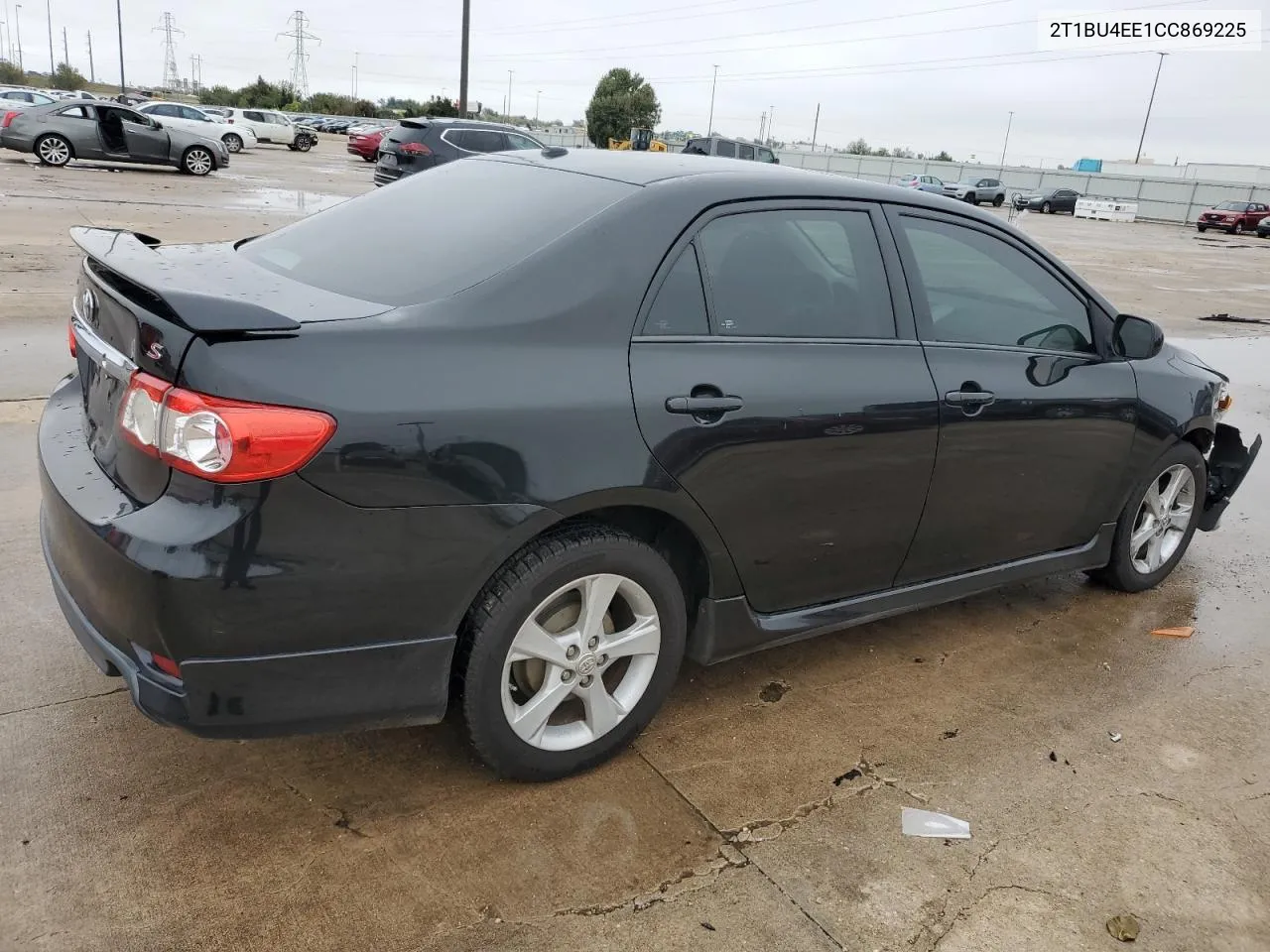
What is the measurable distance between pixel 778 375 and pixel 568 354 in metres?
0.69

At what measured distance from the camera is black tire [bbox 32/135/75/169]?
20969 mm

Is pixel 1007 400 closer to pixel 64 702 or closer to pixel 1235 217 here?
pixel 64 702

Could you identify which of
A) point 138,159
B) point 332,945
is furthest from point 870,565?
point 138,159

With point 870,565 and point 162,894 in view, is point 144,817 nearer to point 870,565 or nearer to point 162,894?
point 162,894

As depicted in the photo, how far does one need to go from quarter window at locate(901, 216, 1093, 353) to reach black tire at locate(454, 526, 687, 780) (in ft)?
4.42

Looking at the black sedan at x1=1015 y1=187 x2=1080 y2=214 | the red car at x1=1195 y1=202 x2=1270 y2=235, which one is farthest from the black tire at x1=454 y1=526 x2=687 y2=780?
the black sedan at x1=1015 y1=187 x2=1080 y2=214

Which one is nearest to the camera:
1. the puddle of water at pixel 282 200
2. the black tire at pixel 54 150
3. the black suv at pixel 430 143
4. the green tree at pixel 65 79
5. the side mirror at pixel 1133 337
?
the side mirror at pixel 1133 337

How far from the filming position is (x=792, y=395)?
114 inches

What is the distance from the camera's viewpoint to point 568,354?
2.53 metres

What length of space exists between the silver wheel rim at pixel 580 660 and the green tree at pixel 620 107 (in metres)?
64.1

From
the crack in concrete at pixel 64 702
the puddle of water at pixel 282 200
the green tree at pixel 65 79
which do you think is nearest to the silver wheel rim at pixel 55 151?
the puddle of water at pixel 282 200

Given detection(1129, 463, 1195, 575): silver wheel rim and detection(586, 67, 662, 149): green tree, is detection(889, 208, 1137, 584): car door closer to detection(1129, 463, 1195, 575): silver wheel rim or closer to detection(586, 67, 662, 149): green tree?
detection(1129, 463, 1195, 575): silver wheel rim

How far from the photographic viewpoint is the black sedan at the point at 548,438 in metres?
2.18

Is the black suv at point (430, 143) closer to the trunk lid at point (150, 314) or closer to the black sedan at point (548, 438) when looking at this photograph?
the black sedan at point (548, 438)
